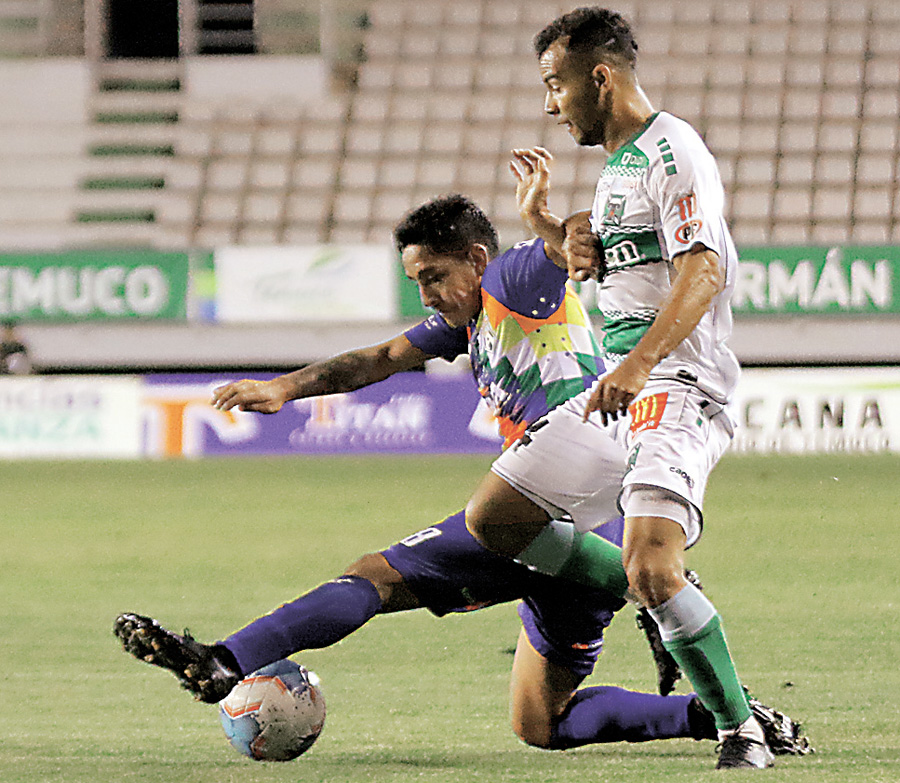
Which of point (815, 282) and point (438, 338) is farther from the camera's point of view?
point (815, 282)

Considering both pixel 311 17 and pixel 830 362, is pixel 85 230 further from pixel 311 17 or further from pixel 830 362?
pixel 830 362

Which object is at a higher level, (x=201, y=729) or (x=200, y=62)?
(x=200, y=62)

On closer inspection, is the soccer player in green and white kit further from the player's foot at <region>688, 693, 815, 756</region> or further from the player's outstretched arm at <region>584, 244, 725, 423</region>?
the player's foot at <region>688, 693, 815, 756</region>

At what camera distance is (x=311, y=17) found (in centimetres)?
2206

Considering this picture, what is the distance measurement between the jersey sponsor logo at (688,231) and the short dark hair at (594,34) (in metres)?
0.52

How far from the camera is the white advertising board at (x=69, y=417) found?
56.5 ft

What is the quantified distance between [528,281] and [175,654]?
4.31 feet

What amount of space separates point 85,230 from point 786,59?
970 centimetres

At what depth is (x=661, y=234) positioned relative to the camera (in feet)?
12.4

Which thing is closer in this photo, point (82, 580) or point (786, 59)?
point (82, 580)

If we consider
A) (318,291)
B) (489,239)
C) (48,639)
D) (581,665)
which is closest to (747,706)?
(581,665)

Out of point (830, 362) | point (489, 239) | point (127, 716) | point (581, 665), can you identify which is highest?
point (489, 239)

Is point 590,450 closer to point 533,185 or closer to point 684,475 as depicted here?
point 684,475

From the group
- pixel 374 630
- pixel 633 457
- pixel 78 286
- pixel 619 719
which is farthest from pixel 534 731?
pixel 78 286
